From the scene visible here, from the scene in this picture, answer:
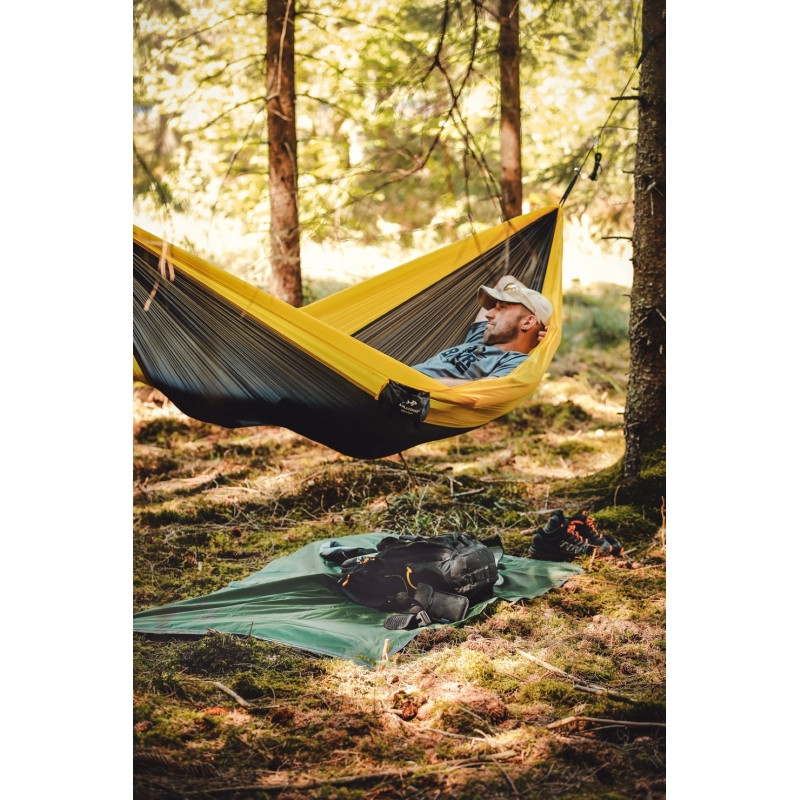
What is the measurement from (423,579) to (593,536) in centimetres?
66

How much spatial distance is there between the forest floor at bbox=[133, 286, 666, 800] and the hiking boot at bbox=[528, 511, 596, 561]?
63mm

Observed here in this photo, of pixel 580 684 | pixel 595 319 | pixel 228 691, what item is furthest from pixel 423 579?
pixel 595 319

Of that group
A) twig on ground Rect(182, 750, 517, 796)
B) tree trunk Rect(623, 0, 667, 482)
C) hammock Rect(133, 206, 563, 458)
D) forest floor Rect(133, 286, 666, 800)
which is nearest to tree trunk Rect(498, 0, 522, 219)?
tree trunk Rect(623, 0, 667, 482)

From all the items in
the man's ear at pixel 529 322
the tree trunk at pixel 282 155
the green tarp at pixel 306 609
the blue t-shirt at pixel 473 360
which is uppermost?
the tree trunk at pixel 282 155

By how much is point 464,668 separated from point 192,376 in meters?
0.98

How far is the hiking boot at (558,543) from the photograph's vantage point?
8.05 feet

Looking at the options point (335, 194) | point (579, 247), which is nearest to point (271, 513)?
point (335, 194)

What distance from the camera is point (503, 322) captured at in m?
2.34

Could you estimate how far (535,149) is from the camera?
14.5ft

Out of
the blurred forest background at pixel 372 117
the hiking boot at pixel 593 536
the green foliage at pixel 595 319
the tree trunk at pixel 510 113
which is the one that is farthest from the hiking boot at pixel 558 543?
the green foliage at pixel 595 319

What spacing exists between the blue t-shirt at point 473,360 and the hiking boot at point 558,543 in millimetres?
Result: 589

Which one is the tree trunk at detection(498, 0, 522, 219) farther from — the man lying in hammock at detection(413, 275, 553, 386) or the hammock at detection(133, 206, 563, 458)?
the hammock at detection(133, 206, 563, 458)

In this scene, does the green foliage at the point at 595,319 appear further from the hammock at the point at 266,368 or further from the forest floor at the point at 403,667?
the hammock at the point at 266,368

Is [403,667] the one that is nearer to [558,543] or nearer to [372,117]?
[558,543]
